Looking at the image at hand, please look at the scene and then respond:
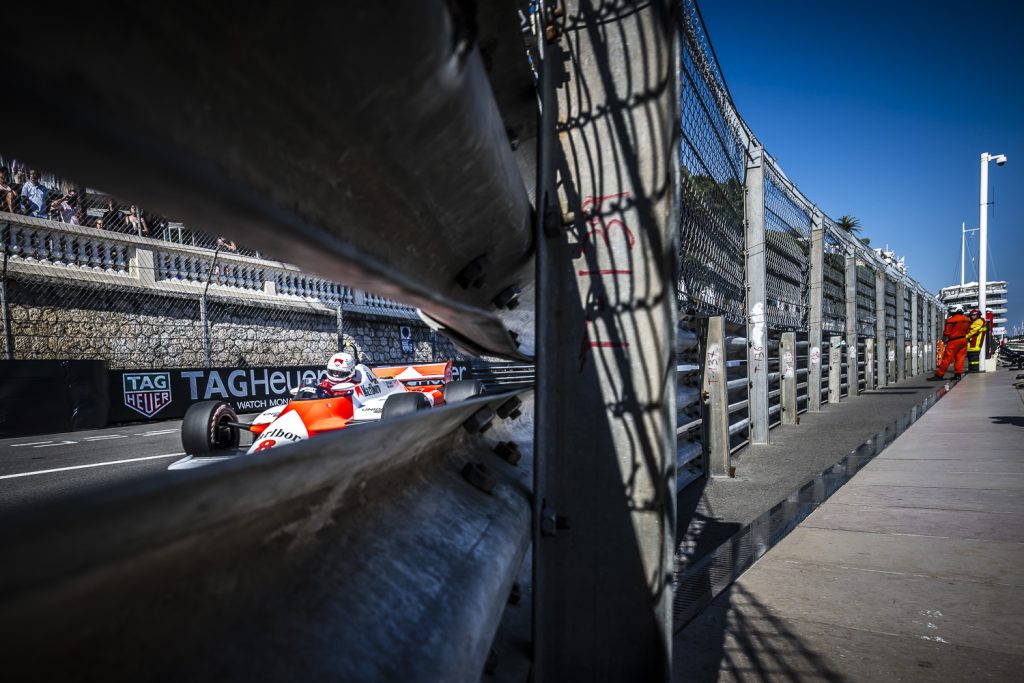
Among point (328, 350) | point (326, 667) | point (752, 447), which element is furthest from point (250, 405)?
point (326, 667)

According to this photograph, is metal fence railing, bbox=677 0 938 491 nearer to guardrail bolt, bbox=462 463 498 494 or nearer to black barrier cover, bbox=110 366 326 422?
guardrail bolt, bbox=462 463 498 494

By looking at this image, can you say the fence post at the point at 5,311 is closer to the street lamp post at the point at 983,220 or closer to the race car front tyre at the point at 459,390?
the race car front tyre at the point at 459,390

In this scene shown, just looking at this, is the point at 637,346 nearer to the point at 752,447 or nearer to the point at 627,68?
the point at 627,68

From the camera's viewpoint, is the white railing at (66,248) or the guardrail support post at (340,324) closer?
the white railing at (66,248)

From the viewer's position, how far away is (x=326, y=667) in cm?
55

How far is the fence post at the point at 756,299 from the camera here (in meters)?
7.12

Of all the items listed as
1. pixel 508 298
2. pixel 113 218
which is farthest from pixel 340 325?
pixel 508 298

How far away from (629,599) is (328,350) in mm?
17667

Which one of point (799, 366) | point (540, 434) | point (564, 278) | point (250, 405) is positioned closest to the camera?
point (540, 434)

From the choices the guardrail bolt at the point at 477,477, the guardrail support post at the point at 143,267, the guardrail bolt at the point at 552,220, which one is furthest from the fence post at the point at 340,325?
the guardrail bolt at the point at 477,477

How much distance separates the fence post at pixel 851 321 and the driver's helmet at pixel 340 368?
38.2ft

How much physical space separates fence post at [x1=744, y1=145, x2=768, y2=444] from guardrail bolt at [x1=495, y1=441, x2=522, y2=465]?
20.5 feet

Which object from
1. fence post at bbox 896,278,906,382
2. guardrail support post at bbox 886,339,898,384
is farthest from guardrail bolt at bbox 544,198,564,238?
fence post at bbox 896,278,906,382

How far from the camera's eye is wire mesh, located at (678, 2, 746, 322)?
14.5 feet
